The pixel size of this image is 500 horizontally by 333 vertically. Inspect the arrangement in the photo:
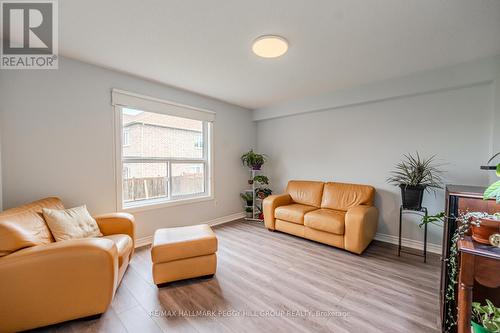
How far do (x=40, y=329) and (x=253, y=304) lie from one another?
1.58m

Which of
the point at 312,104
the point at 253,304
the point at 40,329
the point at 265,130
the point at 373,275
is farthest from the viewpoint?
the point at 265,130

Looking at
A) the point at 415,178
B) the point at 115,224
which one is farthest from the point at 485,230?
the point at 115,224

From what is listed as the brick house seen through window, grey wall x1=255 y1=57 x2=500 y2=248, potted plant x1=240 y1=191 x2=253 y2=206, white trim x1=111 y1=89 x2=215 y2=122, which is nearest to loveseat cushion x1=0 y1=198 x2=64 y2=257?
the brick house seen through window

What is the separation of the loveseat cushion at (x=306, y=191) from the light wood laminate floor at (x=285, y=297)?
1.02 metres

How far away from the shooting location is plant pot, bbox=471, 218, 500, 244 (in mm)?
1141

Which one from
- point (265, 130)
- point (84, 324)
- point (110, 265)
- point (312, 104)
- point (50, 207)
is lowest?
point (84, 324)

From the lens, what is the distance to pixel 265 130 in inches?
179

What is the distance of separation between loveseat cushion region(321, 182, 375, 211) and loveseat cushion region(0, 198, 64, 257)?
341cm

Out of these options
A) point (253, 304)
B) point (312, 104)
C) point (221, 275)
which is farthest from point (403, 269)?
point (312, 104)

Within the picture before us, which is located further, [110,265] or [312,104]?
[312,104]

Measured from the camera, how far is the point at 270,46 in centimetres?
196

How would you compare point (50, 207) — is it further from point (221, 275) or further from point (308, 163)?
point (308, 163)

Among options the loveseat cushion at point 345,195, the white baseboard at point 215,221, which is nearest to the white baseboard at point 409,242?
the loveseat cushion at point 345,195

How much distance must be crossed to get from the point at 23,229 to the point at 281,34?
2652 mm
